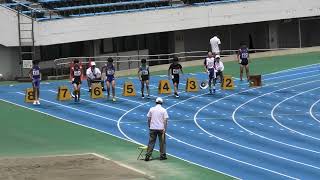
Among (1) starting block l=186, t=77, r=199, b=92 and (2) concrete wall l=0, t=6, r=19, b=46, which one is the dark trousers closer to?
(1) starting block l=186, t=77, r=199, b=92

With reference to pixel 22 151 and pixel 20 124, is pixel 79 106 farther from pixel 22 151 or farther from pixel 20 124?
pixel 22 151

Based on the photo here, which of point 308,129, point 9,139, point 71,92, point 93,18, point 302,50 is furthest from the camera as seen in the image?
point 302,50

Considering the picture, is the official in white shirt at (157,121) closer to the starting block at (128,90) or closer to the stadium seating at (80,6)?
the starting block at (128,90)

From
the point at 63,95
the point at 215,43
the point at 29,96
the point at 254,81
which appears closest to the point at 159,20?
the point at 215,43

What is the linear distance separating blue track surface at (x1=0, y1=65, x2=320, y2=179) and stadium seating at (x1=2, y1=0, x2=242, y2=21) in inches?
216

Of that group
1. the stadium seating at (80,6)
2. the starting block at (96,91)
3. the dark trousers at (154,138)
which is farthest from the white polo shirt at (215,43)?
→ the dark trousers at (154,138)

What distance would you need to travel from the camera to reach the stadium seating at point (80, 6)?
124 ft

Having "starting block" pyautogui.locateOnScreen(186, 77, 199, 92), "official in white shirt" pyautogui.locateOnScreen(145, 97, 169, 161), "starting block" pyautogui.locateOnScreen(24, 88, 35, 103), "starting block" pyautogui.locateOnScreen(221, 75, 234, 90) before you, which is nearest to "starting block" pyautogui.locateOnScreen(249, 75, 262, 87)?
"starting block" pyautogui.locateOnScreen(221, 75, 234, 90)

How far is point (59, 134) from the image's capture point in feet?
75.3

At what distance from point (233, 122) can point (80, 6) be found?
17182 millimetres

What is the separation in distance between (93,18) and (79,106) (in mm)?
11704

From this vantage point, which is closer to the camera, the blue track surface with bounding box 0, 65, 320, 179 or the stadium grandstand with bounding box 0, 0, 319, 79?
the blue track surface with bounding box 0, 65, 320, 179

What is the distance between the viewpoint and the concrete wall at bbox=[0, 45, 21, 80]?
121 ft

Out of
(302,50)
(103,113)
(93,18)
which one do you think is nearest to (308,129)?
(103,113)
